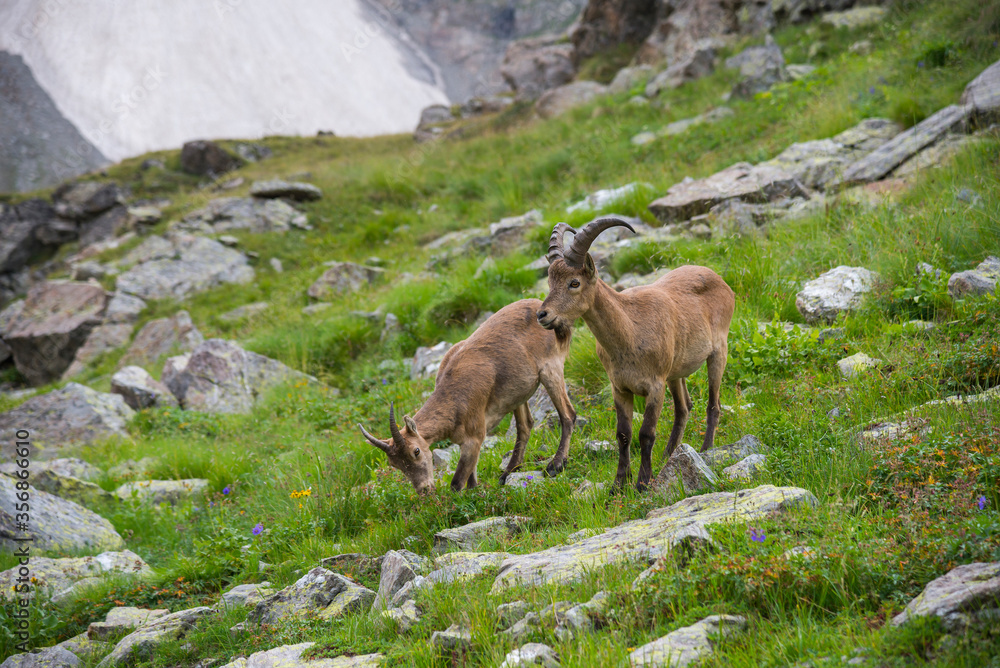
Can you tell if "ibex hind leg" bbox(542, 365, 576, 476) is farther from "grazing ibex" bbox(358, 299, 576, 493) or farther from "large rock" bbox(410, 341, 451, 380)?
"large rock" bbox(410, 341, 451, 380)

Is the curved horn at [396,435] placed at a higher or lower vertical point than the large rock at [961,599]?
higher

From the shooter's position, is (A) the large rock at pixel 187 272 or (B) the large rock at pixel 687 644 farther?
(A) the large rock at pixel 187 272

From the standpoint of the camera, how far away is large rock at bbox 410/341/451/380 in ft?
33.1

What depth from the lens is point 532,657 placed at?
333 centimetres

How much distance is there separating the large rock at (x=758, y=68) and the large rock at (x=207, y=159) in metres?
24.1

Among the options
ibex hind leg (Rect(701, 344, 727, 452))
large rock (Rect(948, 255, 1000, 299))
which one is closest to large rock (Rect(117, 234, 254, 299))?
ibex hind leg (Rect(701, 344, 727, 452))

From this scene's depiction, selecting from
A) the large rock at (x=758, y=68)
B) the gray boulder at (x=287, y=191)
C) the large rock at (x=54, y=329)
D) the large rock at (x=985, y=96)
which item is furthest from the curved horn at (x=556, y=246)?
the gray boulder at (x=287, y=191)

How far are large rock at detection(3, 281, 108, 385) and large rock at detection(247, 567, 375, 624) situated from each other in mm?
16366

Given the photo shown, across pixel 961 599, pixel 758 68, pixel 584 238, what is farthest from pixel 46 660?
pixel 758 68

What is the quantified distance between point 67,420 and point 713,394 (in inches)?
430

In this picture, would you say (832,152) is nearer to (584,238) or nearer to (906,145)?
(906,145)

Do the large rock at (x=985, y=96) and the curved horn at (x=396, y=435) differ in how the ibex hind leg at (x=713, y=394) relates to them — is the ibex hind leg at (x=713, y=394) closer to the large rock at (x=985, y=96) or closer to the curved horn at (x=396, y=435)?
the curved horn at (x=396, y=435)

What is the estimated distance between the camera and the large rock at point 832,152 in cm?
1148

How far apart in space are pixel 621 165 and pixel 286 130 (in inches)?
1436
